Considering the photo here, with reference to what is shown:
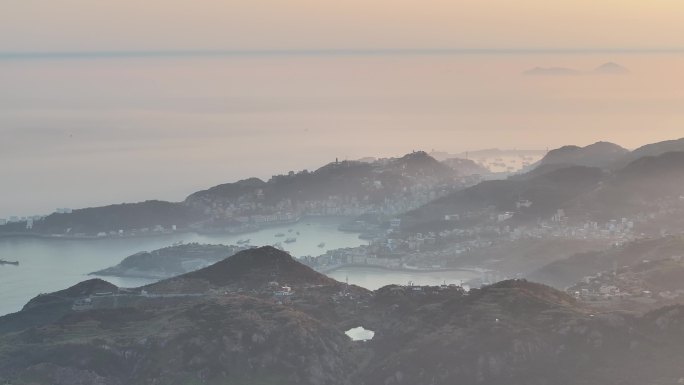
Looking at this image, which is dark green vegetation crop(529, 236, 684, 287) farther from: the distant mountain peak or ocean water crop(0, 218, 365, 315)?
ocean water crop(0, 218, 365, 315)

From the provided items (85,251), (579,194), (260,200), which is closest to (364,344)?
(579,194)

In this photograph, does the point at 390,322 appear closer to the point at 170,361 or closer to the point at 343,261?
the point at 170,361

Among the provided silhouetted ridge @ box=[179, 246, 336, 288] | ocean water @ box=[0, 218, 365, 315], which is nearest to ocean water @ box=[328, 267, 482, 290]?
ocean water @ box=[0, 218, 365, 315]

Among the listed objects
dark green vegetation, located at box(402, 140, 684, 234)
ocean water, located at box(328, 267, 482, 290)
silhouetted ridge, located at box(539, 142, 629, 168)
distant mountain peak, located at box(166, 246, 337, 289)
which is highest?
silhouetted ridge, located at box(539, 142, 629, 168)

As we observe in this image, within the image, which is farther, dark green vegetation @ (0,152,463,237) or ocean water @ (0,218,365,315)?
dark green vegetation @ (0,152,463,237)

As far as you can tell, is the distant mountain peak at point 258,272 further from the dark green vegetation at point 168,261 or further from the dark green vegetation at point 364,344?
the dark green vegetation at point 168,261

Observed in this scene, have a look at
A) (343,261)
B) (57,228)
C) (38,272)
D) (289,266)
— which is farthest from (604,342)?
(57,228)

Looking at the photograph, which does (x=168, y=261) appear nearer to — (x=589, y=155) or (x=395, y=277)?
(x=395, y=277)
